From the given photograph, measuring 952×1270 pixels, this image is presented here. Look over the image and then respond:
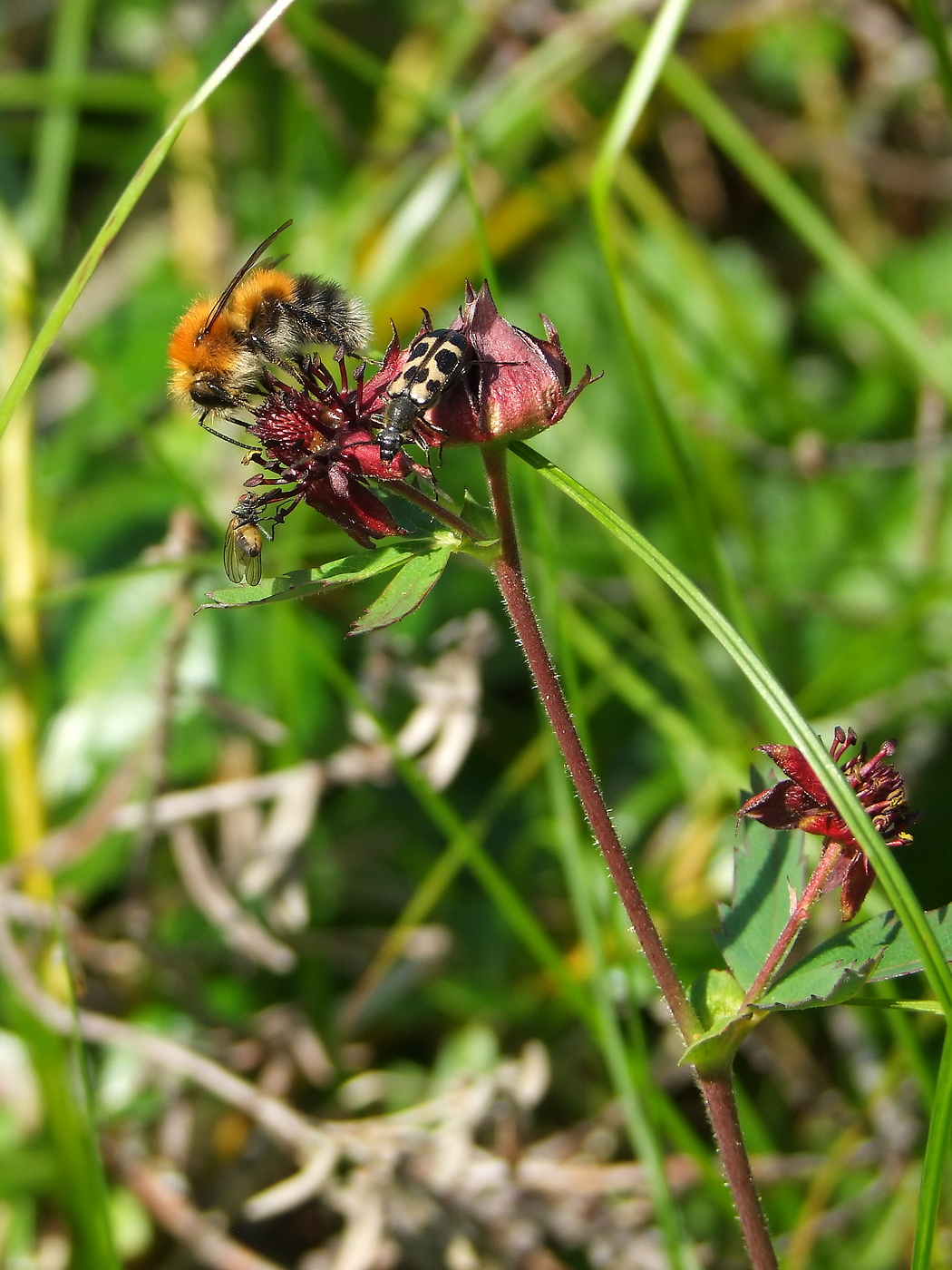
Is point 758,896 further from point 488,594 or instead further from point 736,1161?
point 488,594

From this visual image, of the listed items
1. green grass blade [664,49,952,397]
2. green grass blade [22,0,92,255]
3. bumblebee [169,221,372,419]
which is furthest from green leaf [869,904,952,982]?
green grass blade [22,0,92,255]

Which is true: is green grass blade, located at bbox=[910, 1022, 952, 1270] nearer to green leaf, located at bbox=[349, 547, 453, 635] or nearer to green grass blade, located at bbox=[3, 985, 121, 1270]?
green leaf, located at bbox=[349, 547, 453, 635]

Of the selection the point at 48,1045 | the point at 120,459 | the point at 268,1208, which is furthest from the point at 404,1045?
the point at 120,459

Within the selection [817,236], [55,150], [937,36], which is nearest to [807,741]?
[937,36]

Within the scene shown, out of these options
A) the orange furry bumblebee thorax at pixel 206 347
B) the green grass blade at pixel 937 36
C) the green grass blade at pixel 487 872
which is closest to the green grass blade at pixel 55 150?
the orange furry bumblebee thorax at pixel 206 347

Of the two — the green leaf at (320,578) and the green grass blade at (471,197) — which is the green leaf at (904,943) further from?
the green grass blade at (471,197)

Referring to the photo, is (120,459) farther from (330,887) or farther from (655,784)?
(655,784)
